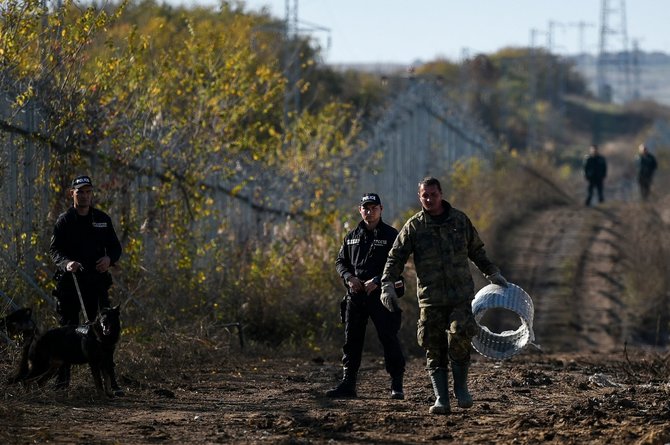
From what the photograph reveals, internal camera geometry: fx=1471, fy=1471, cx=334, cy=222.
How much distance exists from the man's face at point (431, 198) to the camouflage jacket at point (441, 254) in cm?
9

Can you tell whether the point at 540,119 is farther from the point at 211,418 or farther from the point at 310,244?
the point at 211,418

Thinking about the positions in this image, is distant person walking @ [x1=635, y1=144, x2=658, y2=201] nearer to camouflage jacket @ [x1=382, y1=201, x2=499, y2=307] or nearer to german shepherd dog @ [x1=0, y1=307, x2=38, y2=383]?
german shepherd dog @ [x1=0, y1=307, x2=38, y2=383]

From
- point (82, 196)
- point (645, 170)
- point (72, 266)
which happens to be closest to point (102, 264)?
point (72, 266)

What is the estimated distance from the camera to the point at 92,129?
17.3 meters

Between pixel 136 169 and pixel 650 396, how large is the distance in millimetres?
7980

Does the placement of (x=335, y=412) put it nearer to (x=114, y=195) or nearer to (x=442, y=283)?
(x=442, y=283)

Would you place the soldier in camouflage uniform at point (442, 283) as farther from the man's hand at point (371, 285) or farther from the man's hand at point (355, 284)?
the man's hand at point (355, 284)

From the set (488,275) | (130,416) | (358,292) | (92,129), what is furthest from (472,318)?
(92,129)

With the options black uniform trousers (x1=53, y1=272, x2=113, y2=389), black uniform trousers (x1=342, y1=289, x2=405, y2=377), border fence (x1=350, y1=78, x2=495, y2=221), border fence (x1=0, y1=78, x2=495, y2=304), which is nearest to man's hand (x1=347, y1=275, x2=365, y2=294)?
black uniform trousers (x1=342, y1=289, x2=405, y2=377)

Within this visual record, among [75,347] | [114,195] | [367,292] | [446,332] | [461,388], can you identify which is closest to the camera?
[446,332]

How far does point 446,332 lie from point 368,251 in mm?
1431

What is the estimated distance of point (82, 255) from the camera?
13.3 m

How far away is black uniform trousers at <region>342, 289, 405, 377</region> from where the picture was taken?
42.8ft

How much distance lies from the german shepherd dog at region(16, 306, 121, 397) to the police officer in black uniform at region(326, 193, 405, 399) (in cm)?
208
